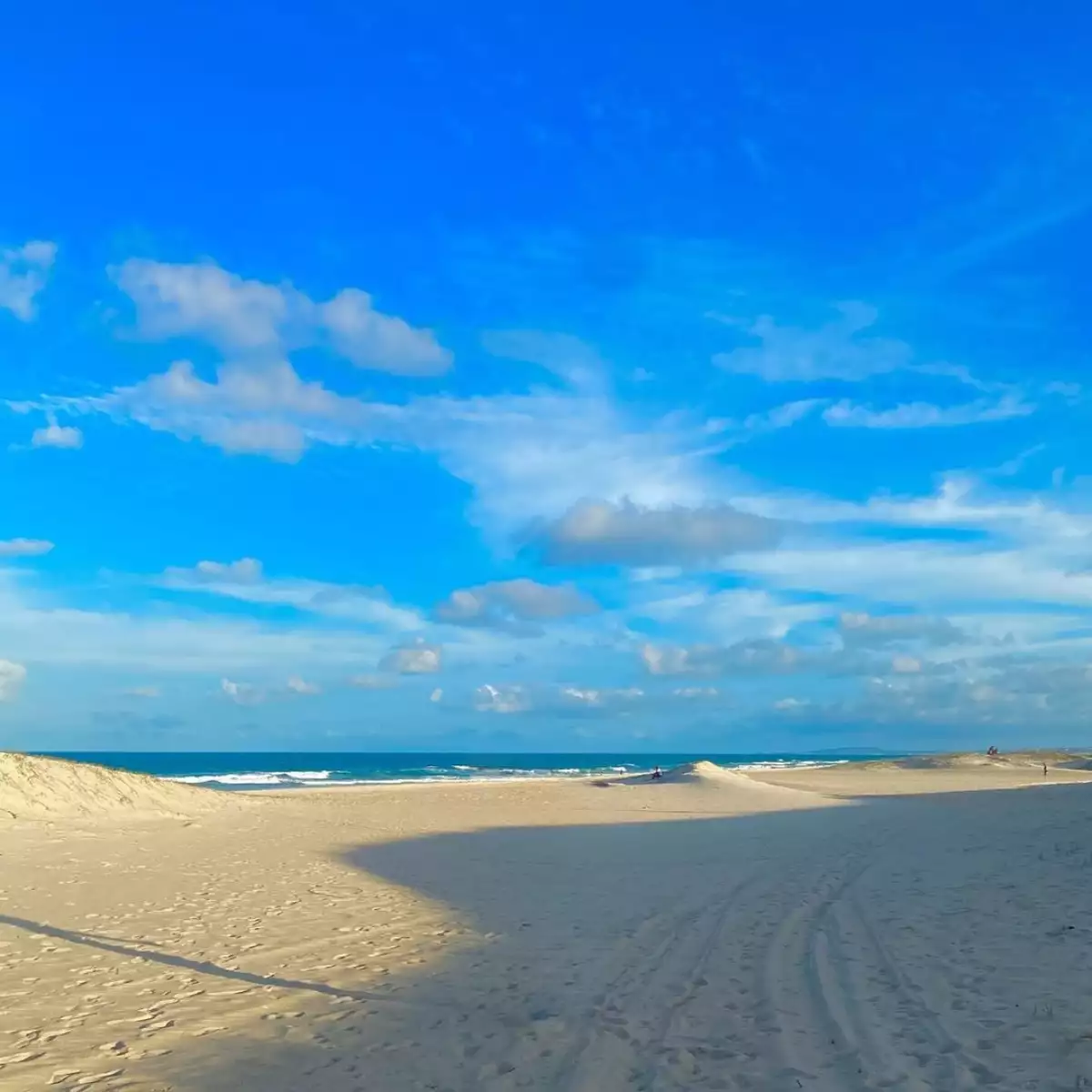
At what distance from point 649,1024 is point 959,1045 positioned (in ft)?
7.14

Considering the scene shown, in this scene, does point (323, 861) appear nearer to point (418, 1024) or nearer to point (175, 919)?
point (175, 919)

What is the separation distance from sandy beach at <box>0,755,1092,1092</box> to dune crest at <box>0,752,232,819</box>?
213 cm

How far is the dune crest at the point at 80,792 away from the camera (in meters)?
22.1

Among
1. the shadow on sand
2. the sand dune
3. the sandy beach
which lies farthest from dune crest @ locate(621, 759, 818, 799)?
the shadow on sand

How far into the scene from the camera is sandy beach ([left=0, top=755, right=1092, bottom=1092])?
20.1 ft

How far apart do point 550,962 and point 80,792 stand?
64.0 ft

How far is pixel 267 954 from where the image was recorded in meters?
9.48

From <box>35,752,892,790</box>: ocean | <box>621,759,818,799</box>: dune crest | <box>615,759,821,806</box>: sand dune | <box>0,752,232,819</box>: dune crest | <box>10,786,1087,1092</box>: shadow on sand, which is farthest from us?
<box>35,752,892,790</box>: ocean

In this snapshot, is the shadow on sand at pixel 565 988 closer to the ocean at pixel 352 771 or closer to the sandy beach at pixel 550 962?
the sandy beach at pixel 550 962

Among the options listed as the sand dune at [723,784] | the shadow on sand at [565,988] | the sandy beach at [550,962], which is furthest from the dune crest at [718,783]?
the shadow on sand at [565,988]

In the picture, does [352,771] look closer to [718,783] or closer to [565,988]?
[718,783]

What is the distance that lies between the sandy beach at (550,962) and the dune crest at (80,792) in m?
2.13

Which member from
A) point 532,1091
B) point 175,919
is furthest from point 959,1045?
point 175,919

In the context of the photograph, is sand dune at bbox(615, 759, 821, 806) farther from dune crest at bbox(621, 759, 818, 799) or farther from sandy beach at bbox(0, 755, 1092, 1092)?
sandy beach at bbox(0, 755, 1092, 1092)
